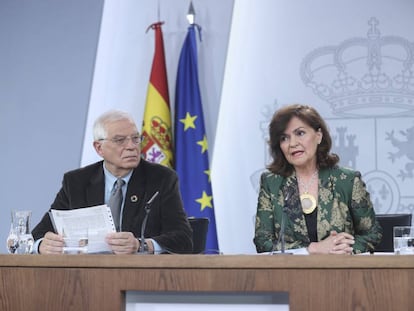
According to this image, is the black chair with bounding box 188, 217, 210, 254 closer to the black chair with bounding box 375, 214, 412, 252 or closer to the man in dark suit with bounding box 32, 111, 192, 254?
the man in dark suit with bounding box 32, 111, 192, 254

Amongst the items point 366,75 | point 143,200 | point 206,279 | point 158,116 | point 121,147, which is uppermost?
point 366,75

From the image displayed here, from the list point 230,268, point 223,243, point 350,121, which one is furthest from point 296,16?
point 230,268

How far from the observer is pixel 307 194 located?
3.38 meters

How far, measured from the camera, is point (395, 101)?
4.84 meters

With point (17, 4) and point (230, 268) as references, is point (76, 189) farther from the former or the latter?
point (17, 4)

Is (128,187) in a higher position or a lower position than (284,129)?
lower

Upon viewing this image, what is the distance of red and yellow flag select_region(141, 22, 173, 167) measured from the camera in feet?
15.6

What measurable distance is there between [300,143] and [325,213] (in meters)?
0.32

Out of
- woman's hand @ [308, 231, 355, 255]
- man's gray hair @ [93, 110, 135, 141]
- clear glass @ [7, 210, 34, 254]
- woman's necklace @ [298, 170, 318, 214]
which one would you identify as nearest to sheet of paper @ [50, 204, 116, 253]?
clear glass @ [7, 210, 34, 254]

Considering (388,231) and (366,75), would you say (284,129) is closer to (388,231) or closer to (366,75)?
(388,231)

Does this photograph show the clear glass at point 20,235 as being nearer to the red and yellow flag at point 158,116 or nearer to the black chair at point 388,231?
the black chair at point 388,231

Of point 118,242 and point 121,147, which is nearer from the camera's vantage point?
point 118,242

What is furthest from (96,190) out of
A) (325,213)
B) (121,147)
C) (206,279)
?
(206,279)

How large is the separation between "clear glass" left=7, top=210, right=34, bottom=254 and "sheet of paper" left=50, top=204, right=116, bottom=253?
15 centimetres
